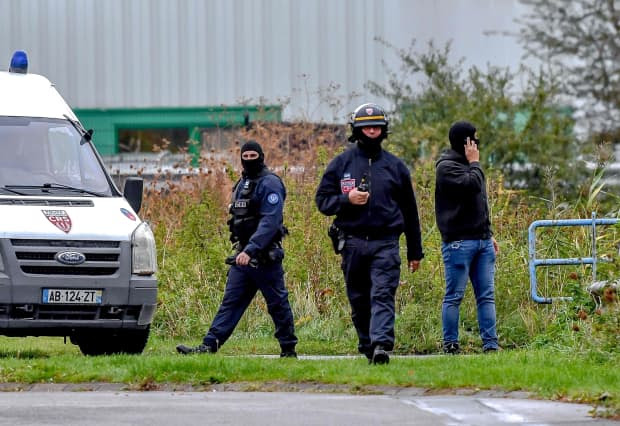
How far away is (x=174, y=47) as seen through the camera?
41469 mm

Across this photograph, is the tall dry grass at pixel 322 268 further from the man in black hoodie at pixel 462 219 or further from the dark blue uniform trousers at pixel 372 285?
the dark blue uniform trousers at pixel 372 285

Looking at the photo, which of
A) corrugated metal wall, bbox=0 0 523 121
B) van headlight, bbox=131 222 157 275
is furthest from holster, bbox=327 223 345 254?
corrugated metal wall, bbox=0 0 523 121

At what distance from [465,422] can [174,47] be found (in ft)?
114

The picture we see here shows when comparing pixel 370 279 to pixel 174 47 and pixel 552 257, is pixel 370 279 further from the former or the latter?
pixel 174 47

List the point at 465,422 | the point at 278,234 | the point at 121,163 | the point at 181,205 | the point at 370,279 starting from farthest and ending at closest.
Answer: the point at 121,163 < the point at 181,205 < the point at 278,234 < the point at 370,279 < the point at 465,422

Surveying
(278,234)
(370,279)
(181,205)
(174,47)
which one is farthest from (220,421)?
(174,47)

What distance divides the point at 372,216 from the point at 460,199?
4.90ft

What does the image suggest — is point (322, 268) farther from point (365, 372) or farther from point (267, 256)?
point (365, 372)

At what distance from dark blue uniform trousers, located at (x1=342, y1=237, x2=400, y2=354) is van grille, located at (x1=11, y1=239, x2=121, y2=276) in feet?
6.45

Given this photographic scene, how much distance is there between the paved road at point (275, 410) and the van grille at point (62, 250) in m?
2.04

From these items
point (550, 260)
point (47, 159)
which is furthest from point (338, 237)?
point (550, 260)

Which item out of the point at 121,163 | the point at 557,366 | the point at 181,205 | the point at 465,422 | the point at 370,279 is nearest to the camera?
the point at 465,422

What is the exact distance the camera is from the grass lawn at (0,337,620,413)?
29.3 ft

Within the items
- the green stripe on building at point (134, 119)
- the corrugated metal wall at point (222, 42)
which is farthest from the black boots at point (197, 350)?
the green stripe on building at point (134, 119)
